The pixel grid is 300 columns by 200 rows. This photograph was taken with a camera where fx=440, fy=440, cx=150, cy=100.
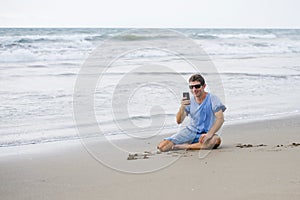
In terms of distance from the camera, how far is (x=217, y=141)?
5031mm

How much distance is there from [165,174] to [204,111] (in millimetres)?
Result: 1339

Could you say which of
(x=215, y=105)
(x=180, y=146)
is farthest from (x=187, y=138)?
(x=215, y=105)

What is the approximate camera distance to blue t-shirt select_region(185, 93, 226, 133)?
5023 mm

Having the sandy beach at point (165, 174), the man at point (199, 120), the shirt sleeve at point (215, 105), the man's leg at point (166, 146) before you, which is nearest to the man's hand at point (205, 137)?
the man at point (199, 120)

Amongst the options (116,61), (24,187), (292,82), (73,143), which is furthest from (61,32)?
(24,187)

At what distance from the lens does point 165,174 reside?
392cm

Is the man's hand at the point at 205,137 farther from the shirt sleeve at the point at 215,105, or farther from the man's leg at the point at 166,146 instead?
the man's leg at the point at 166,146

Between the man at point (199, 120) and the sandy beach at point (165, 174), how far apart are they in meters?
0.17

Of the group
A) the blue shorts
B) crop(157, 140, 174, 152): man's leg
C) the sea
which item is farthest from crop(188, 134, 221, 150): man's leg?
the sea

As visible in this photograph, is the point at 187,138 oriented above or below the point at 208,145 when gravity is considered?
above

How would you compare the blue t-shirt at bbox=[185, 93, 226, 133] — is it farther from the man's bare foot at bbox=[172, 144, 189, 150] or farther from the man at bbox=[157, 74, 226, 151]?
the man's bare foot at bbox=[172, 144, 189, 150]

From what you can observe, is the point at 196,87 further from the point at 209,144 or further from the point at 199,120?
the point at 209,144

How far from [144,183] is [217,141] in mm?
1602

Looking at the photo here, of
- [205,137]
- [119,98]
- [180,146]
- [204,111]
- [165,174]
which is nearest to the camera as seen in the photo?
[165,174]
